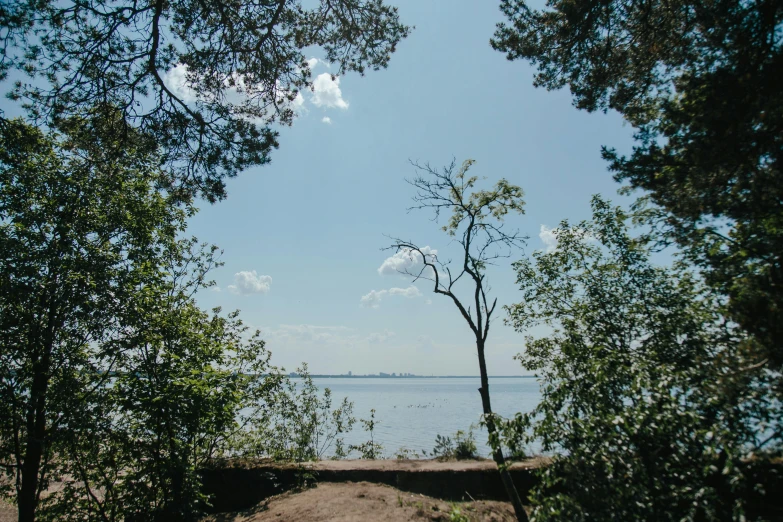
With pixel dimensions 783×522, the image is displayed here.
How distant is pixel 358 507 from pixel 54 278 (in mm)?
7176

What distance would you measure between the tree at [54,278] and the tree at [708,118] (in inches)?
344

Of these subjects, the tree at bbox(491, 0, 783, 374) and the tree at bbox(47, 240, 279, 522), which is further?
the tree at bbox(47, 240, 279, 522)

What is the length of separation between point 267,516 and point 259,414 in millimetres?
3979

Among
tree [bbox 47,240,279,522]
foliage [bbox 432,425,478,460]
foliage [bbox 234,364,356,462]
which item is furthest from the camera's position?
foliage [bbox 432,425,478,460]

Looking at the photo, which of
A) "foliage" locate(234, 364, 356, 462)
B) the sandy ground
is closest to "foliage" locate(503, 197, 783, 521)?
the sandy ground

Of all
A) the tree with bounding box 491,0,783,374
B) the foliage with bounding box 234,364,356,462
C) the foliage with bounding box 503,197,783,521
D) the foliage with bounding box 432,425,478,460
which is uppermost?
the tree with bounding box 491,0,783,374

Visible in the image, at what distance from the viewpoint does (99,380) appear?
22.6 ft

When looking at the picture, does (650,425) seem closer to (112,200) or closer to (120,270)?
(120,270)

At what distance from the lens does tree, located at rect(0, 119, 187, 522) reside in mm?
6512

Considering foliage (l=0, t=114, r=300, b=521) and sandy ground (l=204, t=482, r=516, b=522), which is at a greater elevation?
foliage (l=0, t=114, r=300, b=521)

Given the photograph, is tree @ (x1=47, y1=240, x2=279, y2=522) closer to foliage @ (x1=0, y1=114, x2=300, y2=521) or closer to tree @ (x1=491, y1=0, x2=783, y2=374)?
foliage @ (x1=0, y1=114, x2=300, y2=521)

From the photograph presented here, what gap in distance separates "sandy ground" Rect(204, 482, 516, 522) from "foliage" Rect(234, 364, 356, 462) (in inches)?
103

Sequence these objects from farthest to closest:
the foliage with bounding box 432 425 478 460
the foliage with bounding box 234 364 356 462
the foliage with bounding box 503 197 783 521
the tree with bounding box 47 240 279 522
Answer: the foliage with bounding box 432 425 478 460 → the foliage with bounding box 234 364 356 462 → the tree with bounding box 47 240 279 522 → the foliage with bounding box 503 197 783 521

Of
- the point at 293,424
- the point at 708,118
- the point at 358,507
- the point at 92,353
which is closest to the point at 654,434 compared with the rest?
the point at 708,118
